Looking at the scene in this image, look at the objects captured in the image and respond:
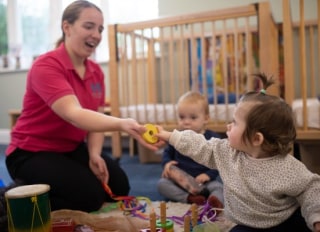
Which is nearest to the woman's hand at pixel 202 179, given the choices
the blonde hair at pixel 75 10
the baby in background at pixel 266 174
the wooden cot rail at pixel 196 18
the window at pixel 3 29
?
the baby in background at pixel 266 174

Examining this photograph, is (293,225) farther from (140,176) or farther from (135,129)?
(140,176)

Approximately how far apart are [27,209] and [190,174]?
723 millimetres

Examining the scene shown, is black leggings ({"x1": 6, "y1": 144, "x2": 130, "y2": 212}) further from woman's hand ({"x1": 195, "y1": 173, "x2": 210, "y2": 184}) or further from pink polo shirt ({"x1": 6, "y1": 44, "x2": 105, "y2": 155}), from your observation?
woman's hand ({"x1": 195, "y1": 173, "x2": 210, "y2": 184})

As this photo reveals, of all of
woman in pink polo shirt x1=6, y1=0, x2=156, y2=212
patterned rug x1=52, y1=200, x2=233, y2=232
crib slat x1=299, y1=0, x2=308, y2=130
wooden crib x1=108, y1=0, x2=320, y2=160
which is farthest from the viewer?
wooden crib x1=108, y1=0, x2=320, y2=160

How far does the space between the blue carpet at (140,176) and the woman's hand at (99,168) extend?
26 cm

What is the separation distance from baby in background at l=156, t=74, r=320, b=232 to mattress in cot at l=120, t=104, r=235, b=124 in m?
1.10

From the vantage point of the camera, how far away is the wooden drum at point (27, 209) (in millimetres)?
965

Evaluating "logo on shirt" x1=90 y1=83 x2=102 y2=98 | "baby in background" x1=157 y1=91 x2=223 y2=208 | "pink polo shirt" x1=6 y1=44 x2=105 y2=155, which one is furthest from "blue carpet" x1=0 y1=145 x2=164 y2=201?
"logo on shirt" x1=90 y1=83 x2=102 y2=98

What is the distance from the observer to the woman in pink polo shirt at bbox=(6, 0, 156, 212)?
1.26 metres

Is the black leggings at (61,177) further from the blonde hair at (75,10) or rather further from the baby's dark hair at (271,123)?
the baby's dark hair at (271,123)

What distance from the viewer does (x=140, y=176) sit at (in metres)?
2.04

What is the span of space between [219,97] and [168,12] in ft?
3.91

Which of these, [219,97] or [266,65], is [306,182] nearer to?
[266,65]

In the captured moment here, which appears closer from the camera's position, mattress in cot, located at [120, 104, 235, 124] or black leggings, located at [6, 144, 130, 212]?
black leggings, located at [6, 144, 130, 212]
